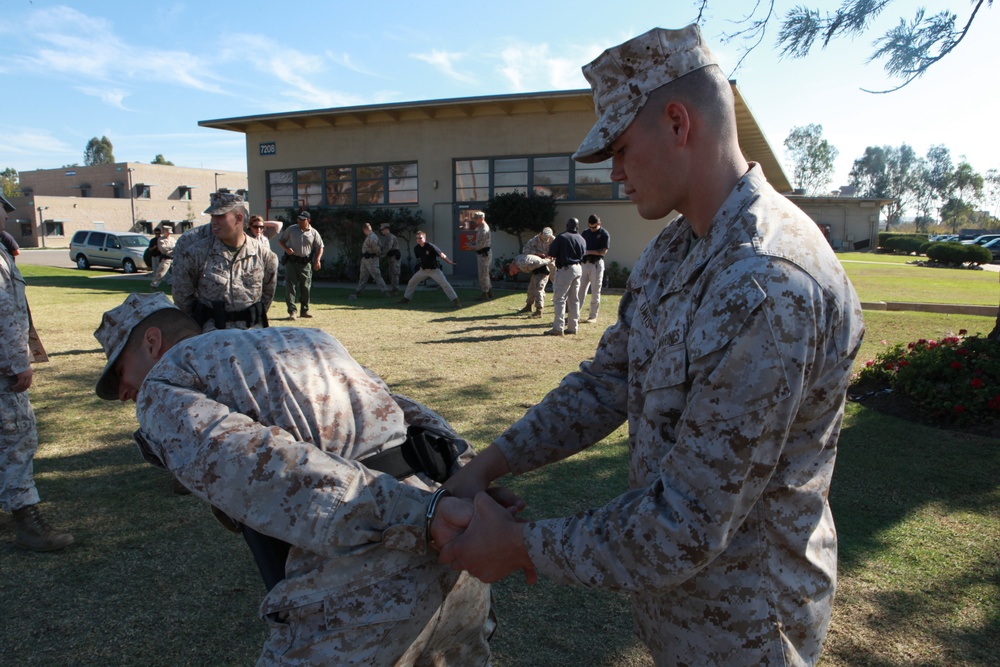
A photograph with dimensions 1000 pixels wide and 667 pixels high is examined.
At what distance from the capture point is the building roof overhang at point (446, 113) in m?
20.3

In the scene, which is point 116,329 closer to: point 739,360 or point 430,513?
point 430,513

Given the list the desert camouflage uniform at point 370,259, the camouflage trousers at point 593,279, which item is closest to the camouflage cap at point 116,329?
the camouflage trousers at point 593,279

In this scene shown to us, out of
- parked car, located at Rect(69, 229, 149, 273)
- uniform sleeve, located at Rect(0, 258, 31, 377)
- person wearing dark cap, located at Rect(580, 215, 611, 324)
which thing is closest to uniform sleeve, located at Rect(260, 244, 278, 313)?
uniform sleeve, located at Rect(0, 258, 31, 377)

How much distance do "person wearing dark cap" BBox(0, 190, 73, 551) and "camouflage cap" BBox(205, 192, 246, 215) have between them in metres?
1.82

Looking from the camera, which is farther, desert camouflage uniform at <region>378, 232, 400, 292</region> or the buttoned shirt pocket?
desert camouflage uniform at <region>378, 232, 400, 292</region>

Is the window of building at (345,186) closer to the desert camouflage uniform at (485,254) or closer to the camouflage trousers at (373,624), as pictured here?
the desert camouflage uniform at (485,254)

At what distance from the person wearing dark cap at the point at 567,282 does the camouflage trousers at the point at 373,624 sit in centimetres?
1007

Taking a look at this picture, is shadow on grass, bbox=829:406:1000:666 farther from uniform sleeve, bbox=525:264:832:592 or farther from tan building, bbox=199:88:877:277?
tan building, bbox=199:88:877:277

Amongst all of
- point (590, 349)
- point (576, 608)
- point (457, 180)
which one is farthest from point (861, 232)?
point (576, 608)

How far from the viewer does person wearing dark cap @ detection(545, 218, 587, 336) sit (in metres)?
11.9

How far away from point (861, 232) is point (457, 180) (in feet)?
168

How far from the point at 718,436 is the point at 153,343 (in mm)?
1746

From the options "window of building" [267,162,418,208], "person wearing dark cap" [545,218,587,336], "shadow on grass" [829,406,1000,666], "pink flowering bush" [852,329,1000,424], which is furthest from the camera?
"window of building" [267,162,418,208]

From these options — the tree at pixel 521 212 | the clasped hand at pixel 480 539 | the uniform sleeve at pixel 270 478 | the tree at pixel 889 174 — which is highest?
the tree at pixel 889 174
